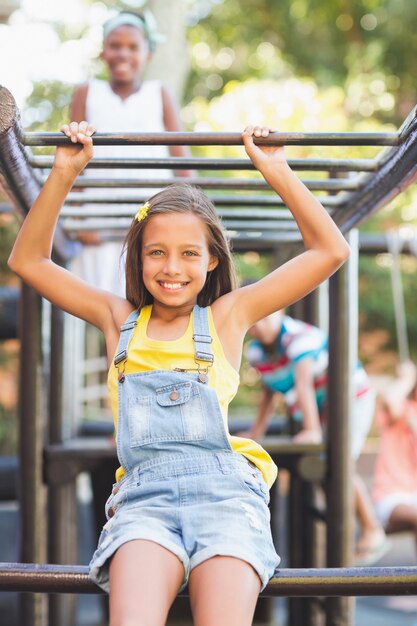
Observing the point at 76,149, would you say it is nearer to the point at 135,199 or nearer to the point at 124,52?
the point at 135,199

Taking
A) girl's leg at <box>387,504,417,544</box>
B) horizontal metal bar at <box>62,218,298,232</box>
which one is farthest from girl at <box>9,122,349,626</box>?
girl's leg at <box>387,504,417,544</box>

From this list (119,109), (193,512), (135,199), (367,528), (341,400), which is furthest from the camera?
(367,528)

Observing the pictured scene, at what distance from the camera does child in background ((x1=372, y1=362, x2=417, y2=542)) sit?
3910 millimetres

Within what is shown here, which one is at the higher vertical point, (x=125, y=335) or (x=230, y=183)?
(x=230, y=183)

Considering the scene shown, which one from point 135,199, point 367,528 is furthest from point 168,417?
point 367,528

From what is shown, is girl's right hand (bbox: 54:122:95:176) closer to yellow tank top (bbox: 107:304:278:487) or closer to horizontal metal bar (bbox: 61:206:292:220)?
yellow tank top (bbox: 107:304:278:487)

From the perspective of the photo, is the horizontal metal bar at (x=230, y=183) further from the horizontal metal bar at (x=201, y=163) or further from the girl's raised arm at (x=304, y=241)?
the girl's raised arm at (x=304, y=241)

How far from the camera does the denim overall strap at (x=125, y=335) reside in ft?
5.40

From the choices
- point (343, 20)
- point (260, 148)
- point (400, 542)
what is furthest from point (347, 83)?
point (260, 148)

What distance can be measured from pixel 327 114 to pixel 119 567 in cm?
826

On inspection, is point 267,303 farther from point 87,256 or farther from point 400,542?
point 400,542

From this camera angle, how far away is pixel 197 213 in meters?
1.73

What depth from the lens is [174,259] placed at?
1659 mm

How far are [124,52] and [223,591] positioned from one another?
250 centimetres
